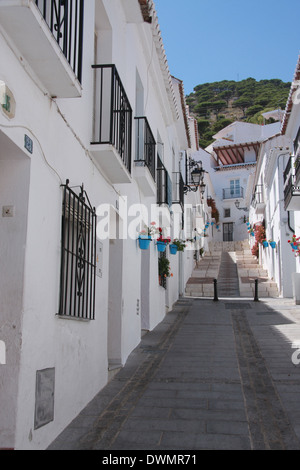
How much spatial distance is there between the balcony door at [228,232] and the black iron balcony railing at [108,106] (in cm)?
3582

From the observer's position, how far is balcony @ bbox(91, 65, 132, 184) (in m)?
5.53

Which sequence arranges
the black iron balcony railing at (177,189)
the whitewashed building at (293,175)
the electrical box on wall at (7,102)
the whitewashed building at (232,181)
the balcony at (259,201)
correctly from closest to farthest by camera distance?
1. the electrical box on wall at (7,102)
2. the whitewashed building at (293,175)
3. the black iron balcony railing at (177,189)
4. the balcony at (259,201)
5. the whitewashed building at (232,181)

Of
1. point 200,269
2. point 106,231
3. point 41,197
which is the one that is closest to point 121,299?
point 106,231

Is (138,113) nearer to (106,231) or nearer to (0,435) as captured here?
(106,231)

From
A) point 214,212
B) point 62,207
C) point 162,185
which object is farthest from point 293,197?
point 214,212

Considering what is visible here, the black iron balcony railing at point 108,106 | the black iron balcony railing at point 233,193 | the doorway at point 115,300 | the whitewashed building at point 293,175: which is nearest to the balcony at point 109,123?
the black iron balcony railing at point 108,106

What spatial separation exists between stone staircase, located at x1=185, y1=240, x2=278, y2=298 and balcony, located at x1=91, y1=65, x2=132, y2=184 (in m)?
12.7

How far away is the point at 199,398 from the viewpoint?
5.23 meters

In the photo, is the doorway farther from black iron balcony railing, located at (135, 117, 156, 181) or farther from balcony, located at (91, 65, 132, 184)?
black iron balcony railing, located at (135, 117, 156, 181)

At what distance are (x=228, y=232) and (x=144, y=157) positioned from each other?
33822 millimetres

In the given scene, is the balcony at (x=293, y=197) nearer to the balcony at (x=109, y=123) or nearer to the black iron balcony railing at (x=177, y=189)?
the black iron balcony railing at (x=177, y=189)

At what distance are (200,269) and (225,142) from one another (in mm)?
24316

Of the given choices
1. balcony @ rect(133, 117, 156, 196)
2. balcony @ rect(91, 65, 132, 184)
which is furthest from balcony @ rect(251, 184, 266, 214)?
balcony @ rect(91, 65, 132, 184)

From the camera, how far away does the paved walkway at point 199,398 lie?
4.01m
